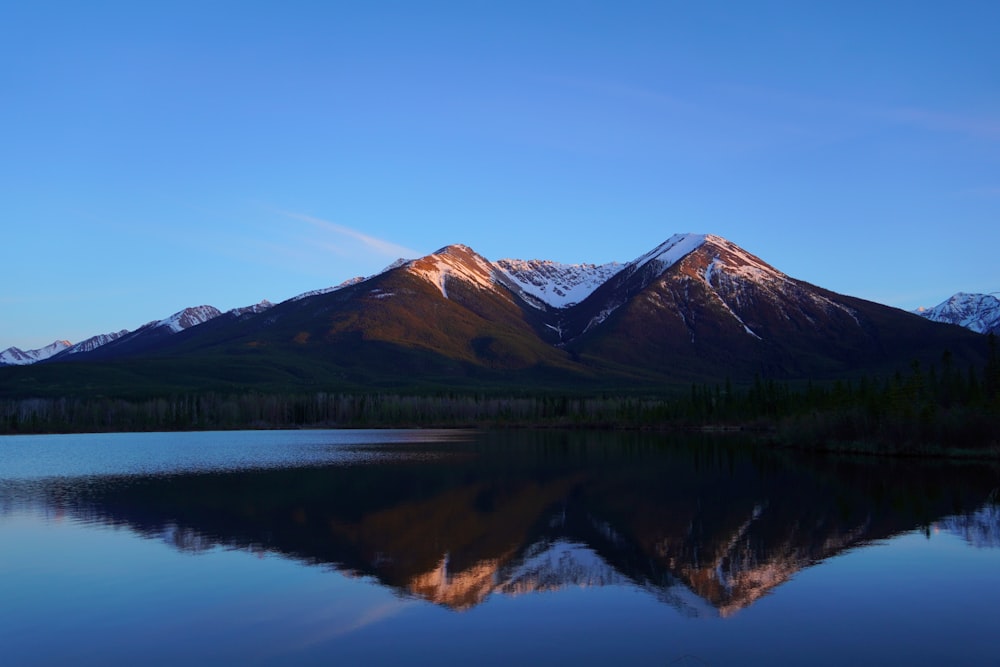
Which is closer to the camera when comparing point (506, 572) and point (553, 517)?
point (506, 572)

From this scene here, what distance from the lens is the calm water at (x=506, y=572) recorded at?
20531 mm

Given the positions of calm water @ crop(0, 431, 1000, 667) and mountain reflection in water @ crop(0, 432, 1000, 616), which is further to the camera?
mountain reflection in water @ crop(0, 432, 1000, 616)

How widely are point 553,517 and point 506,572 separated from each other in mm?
13107

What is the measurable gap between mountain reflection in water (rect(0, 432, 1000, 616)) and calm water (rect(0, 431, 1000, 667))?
0.60ft

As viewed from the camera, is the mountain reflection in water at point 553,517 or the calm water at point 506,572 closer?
the calm water at point 506,572

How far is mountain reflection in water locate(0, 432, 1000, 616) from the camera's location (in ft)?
94.0

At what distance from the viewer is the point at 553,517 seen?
41.7 metres

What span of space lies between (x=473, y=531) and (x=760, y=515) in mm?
14678

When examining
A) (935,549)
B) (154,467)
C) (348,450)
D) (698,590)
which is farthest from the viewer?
(348,450)

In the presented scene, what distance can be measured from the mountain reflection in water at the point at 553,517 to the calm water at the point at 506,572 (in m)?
0.18

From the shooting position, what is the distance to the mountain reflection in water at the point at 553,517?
94.0 feet

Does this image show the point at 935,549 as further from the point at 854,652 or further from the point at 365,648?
the point at 365,648

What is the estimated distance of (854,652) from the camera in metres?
19.8

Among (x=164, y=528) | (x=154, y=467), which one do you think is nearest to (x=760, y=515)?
(x=164, y=528)
